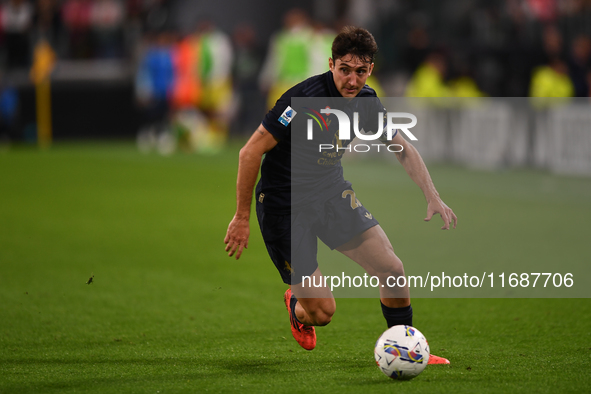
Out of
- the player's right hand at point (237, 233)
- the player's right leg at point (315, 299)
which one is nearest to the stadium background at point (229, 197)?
the player's right leg at point (315, 299)

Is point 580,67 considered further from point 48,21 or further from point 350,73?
point 350,73

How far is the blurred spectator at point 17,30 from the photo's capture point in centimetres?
2042

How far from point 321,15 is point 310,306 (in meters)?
19.2

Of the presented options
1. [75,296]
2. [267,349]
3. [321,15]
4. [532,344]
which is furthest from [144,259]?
[321,15]

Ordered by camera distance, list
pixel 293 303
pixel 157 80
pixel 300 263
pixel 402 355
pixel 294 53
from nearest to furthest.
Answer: pixel 402 355 → pixel 300 263 → pixel 293 303 → pixel 294 53 → pixel 157 80

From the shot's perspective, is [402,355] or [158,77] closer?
[402,355]

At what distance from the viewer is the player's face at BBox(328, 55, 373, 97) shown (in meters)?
4.43

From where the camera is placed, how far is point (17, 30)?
2044 cm

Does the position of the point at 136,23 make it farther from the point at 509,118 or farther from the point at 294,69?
the point at 509,118

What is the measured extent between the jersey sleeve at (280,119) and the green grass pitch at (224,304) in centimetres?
133

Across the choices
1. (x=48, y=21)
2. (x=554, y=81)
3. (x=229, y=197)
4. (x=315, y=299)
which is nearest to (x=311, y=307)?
(x=315, y=299)

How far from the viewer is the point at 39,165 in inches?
611

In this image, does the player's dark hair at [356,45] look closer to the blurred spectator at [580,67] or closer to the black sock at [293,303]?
the black sock at [293,303]

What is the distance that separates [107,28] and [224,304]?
16.6 meters
